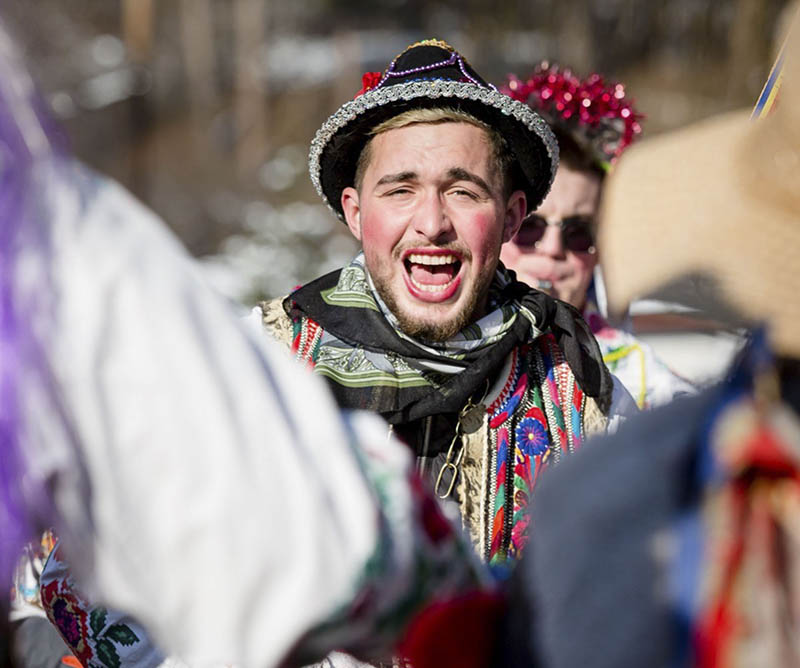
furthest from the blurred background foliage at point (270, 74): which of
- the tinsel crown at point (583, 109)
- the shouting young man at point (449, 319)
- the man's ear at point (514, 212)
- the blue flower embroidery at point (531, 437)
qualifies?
the blue flower embroidery at point (531, 437)

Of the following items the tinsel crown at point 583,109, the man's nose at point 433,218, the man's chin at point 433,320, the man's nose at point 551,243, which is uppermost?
the tinsel crown at point 583,109

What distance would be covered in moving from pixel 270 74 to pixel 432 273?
48.8 ft

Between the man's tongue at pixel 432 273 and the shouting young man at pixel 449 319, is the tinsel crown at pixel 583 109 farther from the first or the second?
the man's tongue at pixel 432 273

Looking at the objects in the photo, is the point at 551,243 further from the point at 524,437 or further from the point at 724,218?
the point at 724,218

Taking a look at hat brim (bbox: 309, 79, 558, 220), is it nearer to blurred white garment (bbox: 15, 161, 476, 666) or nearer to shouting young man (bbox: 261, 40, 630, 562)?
shouting young man (bbox: 261, 40, 630, 562)

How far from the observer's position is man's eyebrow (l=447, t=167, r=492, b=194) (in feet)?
8.07

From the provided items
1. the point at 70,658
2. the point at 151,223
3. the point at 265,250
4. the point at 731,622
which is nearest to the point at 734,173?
the point at 731,622

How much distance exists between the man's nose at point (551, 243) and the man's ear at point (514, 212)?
0.67 meters

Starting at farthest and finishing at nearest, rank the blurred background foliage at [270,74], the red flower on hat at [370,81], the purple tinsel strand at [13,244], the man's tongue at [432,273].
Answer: the blurred background foliage at [270,74], the red flower on hat at [370,81], the man's tongue at [432,273], the purple tinsel strand at [13,244]

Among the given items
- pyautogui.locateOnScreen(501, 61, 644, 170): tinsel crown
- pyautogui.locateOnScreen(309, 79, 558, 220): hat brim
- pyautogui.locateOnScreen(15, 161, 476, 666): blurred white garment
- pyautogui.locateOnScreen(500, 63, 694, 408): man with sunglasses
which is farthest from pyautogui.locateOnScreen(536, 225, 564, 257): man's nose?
pyautogui.locateOnScreen(15, 161, 476, 666): blurred white garment

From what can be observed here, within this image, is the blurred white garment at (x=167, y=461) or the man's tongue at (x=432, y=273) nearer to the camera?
the blurred white garment at (x=167, y=461)

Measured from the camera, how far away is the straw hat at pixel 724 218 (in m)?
1.11

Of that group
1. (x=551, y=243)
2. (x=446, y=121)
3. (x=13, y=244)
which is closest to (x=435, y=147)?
(x=446, y=121)

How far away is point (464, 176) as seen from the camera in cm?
247
